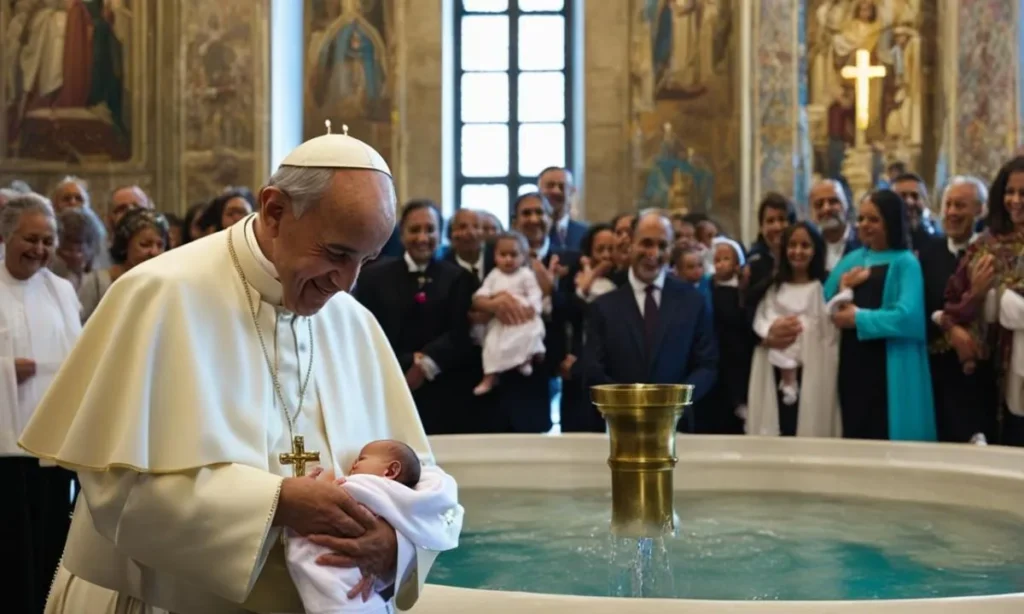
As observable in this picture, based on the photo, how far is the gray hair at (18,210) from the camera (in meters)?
5.71

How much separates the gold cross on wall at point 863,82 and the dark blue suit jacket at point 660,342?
8.46 metres

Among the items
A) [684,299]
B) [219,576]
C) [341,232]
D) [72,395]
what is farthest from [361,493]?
[684,299]

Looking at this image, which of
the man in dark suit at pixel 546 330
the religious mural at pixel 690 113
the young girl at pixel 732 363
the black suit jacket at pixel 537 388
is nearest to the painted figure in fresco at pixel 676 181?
the religious mural at pixel 690 113

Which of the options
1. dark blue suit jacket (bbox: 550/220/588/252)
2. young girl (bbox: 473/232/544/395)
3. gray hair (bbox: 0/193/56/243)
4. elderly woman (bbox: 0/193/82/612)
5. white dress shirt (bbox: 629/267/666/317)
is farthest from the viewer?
dark blue suit jacket (bbox: 550/220/588/252)

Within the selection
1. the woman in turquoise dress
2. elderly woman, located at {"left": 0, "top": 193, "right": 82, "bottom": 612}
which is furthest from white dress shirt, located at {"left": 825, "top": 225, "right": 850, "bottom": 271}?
elderly woman, located at {"left": 0, "top": 193, "right": 82, "bottom": 612}

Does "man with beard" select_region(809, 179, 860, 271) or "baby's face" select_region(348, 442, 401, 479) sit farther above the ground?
"man with beard" select_region(809, 179, 860, 271)

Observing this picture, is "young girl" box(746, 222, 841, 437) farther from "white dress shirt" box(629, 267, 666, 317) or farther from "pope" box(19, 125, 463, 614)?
"pope" box(19, 125, 463, 614)

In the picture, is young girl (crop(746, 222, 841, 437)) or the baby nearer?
the baby

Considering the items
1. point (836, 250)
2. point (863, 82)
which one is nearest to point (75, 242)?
point (836, 250)

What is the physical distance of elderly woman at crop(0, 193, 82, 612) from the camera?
17.8ft

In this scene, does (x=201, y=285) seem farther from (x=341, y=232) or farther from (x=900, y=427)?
(x=900, y=427)

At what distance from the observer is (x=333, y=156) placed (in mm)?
2613

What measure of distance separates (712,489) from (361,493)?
3.19 m

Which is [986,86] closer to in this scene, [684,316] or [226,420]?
[684,316]
